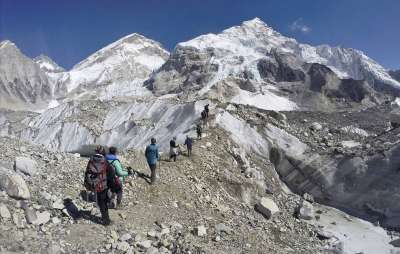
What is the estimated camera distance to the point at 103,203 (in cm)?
1391

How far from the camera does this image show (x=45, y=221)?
13.6 m

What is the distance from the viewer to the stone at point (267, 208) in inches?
852

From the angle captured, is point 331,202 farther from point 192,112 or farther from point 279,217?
point 192,112

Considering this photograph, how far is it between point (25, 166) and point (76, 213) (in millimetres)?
2636

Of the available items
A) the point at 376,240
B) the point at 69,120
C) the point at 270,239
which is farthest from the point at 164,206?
the point at 69,120

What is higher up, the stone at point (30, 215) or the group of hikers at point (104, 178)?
the group of hikers at point (104, 178)

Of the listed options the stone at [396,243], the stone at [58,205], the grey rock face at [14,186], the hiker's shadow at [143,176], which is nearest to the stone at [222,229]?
the hiker's shadow at [143,176]

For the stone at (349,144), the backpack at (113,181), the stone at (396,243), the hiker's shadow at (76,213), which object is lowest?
the hiker's shadow at (76,213)

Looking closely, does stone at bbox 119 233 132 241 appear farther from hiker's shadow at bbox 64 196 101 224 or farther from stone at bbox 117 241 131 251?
hiker's shadow at bbox 64 196 101 224

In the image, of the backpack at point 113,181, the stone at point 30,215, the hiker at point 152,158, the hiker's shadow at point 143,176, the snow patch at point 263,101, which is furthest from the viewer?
the snow patch at point 263,101

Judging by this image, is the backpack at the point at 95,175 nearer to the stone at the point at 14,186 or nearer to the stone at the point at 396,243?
the stone at the point at 14,186

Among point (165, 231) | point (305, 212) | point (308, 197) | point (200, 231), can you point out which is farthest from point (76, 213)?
point (308, 197)

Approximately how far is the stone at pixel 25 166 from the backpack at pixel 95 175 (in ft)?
10.8

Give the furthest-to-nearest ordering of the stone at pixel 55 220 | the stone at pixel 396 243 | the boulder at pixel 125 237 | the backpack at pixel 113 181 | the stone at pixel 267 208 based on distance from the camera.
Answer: the stone at pixel 396 243 < the stone at pixel 267 208 < the boulder at pixel 125 237 < the backpack at pixel 113 181 < the stone at pixel 55 220
